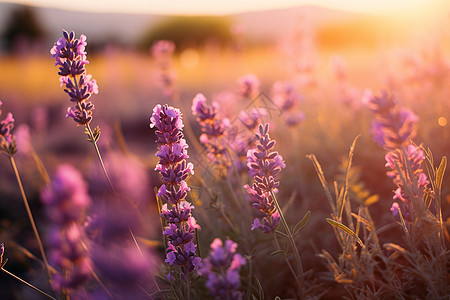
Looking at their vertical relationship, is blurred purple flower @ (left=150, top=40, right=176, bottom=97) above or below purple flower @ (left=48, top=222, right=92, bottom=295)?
above

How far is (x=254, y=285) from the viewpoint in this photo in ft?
6.54

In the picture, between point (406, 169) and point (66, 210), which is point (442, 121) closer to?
point (406, 169)

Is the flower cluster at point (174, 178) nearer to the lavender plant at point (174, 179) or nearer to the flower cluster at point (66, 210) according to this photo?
the lavender plant at point (174, 179)

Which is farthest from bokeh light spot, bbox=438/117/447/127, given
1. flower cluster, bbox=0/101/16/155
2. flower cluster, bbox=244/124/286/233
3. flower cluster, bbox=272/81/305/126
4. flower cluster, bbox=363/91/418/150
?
flower cluster, bbox=0/101/16/155

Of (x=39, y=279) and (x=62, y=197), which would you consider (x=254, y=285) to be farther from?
(x=39, y=279)

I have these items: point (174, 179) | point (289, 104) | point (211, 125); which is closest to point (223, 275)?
point (174, 179)

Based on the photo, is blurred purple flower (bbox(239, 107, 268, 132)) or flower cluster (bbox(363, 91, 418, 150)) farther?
blurred purple flower (bbox(239, 107, 268, 132))

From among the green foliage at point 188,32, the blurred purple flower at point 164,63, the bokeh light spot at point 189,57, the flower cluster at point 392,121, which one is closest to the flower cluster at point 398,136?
the flower cluster at point 392,121

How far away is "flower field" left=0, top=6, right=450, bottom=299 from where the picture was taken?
1.31 meters

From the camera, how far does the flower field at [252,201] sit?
4.29 ft

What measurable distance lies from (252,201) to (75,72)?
942 mm

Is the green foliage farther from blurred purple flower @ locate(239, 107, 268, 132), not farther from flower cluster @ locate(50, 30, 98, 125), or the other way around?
flower cluster @ locate(50, 30, 98, 125)

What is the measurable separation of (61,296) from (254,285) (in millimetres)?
875

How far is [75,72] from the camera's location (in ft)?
5.20
